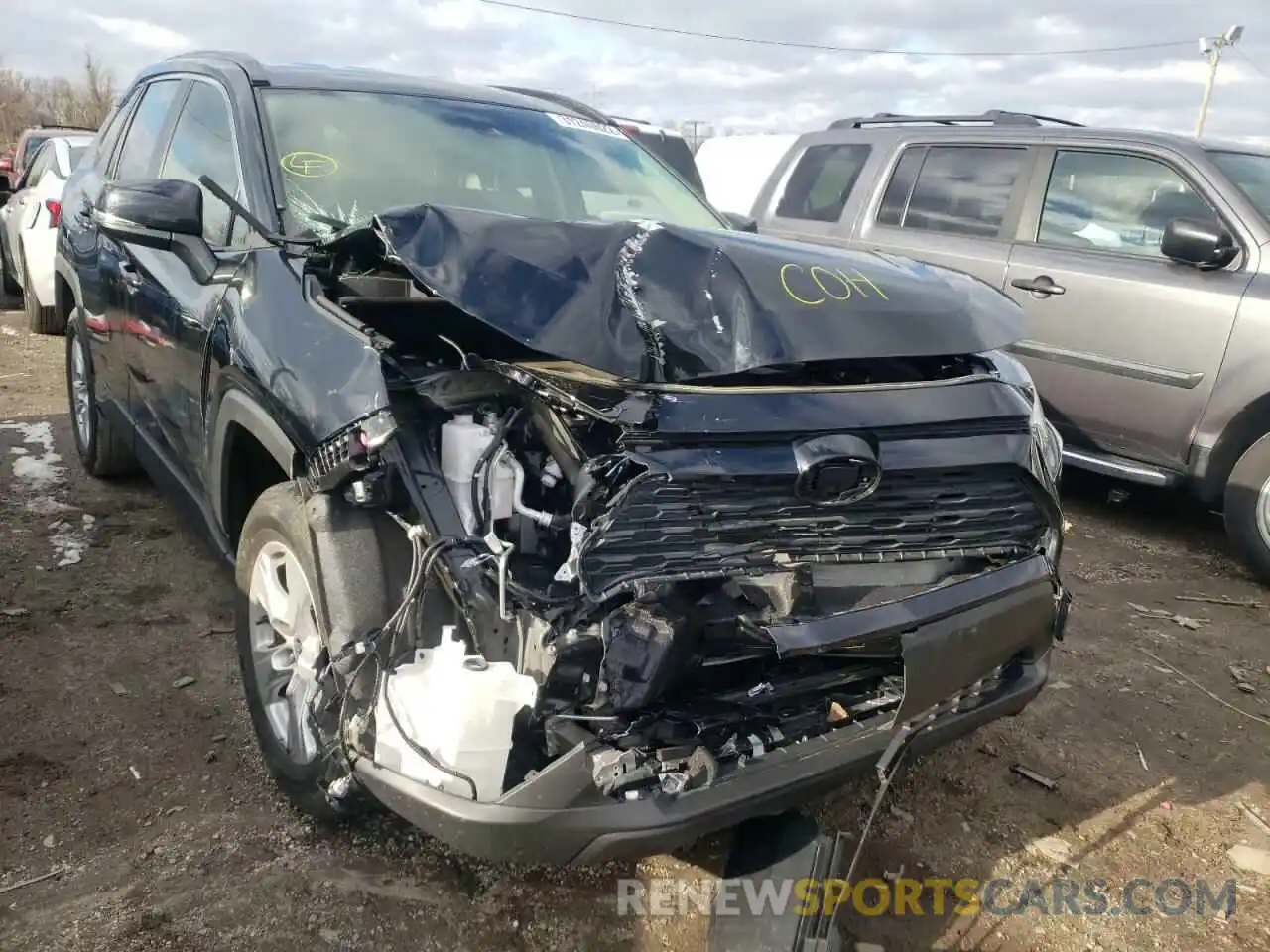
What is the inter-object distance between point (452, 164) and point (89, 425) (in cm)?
253

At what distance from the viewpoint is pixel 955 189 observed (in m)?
5.85

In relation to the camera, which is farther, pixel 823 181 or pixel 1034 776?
pixel 823 181

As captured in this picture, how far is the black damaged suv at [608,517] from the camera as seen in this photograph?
1945 mm

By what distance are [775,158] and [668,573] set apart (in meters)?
6.11

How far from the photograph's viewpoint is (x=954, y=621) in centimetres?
213

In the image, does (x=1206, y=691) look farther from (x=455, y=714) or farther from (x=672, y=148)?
(x=672, y=148)

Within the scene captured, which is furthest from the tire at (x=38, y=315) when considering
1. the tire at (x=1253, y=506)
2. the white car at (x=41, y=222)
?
the tire at (x=1253, y=506)

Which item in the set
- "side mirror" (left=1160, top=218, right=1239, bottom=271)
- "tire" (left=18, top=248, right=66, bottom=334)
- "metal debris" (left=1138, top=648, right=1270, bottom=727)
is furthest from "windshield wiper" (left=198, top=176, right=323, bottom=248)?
"tire" (left=18, top=248, right=66, bottom=334)

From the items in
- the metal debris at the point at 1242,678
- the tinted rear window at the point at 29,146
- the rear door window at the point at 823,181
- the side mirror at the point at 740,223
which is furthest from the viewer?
the tinted rear window at the point at 29,146

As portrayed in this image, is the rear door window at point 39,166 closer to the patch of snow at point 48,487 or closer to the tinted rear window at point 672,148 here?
the patch of snow at point 48,487

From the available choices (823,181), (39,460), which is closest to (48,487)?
(39,460)

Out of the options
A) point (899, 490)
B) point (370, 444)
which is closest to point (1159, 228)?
point (899, 490)

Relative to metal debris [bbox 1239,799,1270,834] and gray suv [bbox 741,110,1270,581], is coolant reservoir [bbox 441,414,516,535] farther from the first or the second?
gray suv [bbox 741,110,1270,581]

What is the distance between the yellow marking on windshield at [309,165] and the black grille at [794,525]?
1750 mm
